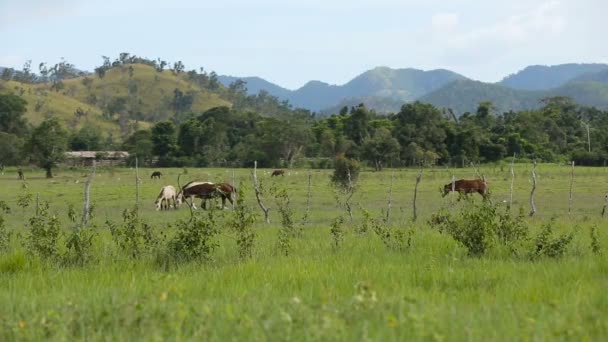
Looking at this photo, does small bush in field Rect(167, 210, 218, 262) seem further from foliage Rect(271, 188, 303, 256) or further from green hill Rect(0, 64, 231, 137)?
green hill Rect(0, 64, 231, 137)

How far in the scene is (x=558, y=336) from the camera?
4699mm

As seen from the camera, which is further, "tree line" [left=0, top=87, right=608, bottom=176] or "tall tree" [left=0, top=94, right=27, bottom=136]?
"tall tree" [left=0, top=94, right=27, bottom=136]

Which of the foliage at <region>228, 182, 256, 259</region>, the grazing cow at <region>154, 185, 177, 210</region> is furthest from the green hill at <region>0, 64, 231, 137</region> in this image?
the foliage at <region>228, 182, 256, 259</region>

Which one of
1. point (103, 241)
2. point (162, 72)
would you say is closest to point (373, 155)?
point (103, 241)

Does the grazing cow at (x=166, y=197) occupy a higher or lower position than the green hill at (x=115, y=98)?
lower

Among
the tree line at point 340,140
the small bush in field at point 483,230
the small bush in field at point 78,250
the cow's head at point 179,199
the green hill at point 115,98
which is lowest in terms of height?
the cow's head at point 179,199

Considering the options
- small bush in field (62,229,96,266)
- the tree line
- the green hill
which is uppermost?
the green hill

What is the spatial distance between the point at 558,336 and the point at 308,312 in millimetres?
1957

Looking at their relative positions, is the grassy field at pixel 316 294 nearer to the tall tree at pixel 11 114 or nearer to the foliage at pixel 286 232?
the foliage at pixel 286 232

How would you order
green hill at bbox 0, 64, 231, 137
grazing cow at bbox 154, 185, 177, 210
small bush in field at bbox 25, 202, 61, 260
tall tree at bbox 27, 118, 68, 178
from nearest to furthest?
1. small bush in field at bbox 25, 202, 61, 260
2. grazing cow at bbox 154, 185, 177, 210
3. tall tree at bbox 27, 118, 68, 178
4. green hill at bbox 0, 64, 231, 137

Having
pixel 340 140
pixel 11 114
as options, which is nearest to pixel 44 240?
pixel 340 140

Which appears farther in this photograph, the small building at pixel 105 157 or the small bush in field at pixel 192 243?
the small building at pixel 105 157

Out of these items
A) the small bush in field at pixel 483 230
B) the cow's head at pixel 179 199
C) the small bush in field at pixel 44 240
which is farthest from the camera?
the cow's head at pixel 179 199

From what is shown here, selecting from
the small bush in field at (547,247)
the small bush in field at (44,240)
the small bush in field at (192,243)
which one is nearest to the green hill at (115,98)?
the small bush in field at (44,240)
